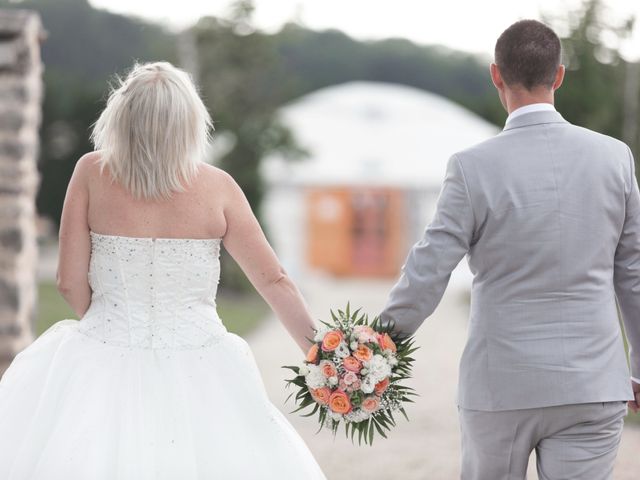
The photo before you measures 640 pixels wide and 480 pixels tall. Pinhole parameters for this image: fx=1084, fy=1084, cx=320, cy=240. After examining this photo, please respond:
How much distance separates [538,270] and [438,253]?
30 centimetres

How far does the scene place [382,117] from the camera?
Answer: 2462cm

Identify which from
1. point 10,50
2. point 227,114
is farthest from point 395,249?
point 10,50

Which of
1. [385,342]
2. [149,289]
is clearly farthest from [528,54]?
[149,289]

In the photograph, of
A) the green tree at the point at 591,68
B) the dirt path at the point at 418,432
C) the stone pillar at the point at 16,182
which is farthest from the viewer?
the green tree at the point at 591,68

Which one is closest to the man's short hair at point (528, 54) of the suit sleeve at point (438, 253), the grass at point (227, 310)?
the suit sleeve at point (438, 253)

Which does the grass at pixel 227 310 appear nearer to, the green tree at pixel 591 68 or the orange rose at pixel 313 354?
the green tree at pixel 591 68

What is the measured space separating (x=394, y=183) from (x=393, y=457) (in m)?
15.8

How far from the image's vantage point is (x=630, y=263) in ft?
10.8

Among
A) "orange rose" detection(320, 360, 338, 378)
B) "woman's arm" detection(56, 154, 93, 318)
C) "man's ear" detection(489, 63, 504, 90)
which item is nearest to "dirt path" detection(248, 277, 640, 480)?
"orange rose" detection(320, 360, 338, 378)

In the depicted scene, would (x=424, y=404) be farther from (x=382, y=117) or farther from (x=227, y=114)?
(x=382, y=117)

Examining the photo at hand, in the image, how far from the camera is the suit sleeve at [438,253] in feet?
10.3

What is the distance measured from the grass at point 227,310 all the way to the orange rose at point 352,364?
8889 millimetres

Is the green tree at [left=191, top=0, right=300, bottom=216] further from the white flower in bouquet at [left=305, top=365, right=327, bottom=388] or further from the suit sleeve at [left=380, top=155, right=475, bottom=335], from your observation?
the suit sleeve at [left=380, top=155, right=475, bottom=335]

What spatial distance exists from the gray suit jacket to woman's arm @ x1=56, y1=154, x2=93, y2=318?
105 cm
